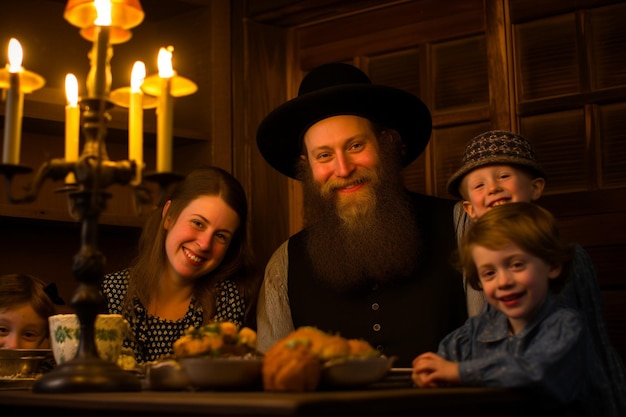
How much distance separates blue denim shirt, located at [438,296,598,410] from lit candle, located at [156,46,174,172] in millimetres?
698

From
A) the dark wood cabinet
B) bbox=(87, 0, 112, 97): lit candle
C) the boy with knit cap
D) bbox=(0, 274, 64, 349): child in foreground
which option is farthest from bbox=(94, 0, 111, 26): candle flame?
the dark wood cabinet

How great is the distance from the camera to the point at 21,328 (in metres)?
2.76

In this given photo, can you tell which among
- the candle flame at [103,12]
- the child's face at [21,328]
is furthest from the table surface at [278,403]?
the child's face at [21,328]

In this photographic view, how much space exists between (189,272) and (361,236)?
0.60 meters

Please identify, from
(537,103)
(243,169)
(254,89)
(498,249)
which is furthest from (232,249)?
(498,249)

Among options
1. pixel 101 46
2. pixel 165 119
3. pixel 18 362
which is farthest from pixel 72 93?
pixel 18 362

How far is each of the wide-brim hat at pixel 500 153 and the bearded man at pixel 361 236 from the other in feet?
1.56

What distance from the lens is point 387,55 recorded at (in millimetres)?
3609

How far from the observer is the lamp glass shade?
1.72 meters

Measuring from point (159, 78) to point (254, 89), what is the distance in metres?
2.07

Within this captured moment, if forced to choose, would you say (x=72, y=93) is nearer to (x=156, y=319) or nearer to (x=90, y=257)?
(x=90, y=257)

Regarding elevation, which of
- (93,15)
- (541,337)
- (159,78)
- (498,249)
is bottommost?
(541,337)

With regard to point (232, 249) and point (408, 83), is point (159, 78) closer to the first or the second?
point (232, 249)

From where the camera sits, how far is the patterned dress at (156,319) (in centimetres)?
282
